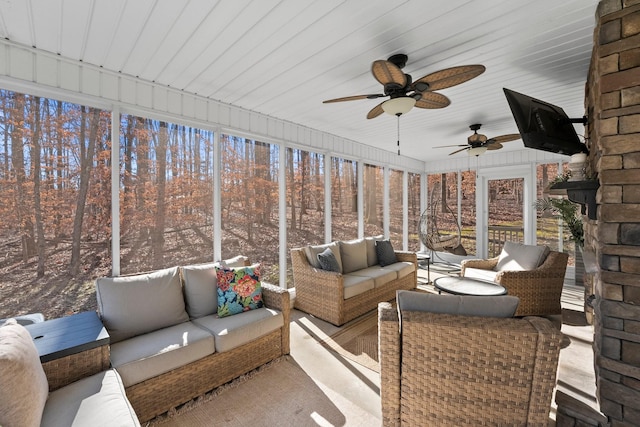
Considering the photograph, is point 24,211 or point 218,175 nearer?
point 24,211

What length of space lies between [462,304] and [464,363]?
0.31 meters

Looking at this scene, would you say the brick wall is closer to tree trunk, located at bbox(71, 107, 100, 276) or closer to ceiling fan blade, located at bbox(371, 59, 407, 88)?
ceiling fan blade, located at bbox(371, 59, 407, 88)

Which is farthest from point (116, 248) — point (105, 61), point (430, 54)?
point (430, 54)

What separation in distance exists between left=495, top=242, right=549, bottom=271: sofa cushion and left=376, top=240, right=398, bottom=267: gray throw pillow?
1.49 m

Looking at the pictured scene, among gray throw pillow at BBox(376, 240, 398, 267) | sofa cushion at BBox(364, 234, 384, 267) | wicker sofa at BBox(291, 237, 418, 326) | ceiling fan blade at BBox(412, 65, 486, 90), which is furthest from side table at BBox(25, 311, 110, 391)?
gray throw pillow at BBox(376, 240, 398, 267)

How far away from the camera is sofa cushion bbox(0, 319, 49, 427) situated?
1.19 meters

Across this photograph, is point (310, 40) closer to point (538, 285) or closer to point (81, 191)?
point (81, 191)

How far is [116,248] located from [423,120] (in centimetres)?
410

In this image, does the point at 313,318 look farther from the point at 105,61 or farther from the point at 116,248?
the point at 105,61

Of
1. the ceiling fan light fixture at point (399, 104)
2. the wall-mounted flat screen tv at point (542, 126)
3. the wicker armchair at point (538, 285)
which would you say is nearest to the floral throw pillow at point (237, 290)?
the ceiling fan light fixture at point (399, 104)

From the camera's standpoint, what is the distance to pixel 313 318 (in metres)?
3.79

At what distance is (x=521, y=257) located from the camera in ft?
13.1

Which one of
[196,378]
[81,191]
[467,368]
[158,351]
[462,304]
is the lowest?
[196,378]

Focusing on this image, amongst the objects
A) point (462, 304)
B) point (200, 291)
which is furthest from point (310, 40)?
point (200, 291)
